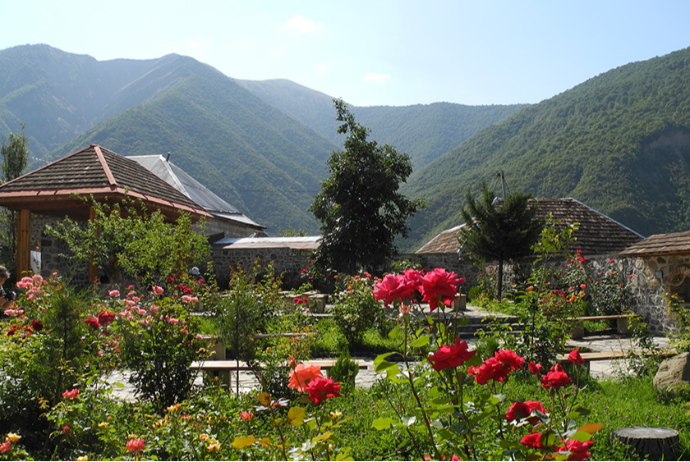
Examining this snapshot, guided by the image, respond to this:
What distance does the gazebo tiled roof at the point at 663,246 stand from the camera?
10336 millimetres

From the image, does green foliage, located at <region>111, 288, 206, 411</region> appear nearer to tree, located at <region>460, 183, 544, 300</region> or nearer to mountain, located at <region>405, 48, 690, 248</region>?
tree, located at <region>460, 183, 544, 300</region>

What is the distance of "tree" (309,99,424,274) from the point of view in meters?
13.5

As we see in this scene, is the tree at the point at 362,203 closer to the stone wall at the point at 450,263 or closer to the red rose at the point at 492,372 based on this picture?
the stone wall at the point at 450,263

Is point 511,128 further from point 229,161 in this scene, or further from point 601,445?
point 601,445

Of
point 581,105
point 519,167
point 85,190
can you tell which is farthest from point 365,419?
point 581,105

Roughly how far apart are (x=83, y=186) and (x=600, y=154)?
1392 inches

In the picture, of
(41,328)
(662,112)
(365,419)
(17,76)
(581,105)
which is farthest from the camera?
(17,76)

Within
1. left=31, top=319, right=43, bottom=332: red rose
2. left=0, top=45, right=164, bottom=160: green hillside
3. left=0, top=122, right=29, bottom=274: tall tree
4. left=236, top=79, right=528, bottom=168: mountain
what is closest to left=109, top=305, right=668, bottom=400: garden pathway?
left=31, top=319, right=43, bottom=332: red rose

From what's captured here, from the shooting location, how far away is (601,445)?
3.84 metres

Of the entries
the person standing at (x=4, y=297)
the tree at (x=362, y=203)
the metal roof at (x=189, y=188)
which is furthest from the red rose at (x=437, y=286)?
the metal roof at (x=189, y=188)

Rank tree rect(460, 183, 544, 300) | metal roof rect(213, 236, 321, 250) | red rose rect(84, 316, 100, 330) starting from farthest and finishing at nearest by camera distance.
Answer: metal roof rect(213, 236, 321, 250) → tree rect(460, 183, 544, 300) → red rose rect(84, 316, 100, 330)

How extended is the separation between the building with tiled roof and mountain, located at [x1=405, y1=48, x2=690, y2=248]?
18.2 metres

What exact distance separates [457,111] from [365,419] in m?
87.9

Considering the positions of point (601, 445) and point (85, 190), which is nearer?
point (601, 445)
